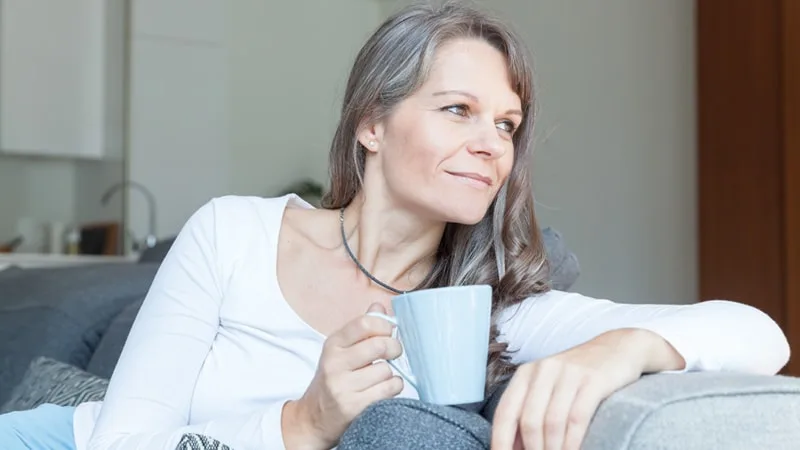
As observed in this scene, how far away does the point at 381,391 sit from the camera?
0.87 metres

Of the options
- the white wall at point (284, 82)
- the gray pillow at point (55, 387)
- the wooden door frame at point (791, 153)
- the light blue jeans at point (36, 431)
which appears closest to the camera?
the light blue jeans at point (36, 431)

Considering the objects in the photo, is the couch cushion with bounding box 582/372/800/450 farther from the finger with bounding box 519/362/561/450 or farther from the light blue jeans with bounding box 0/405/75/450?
the light blue jeans with bounding box 0/405/75/450

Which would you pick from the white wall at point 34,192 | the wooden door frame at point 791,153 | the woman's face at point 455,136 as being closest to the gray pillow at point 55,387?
the woman's face at point 455,136

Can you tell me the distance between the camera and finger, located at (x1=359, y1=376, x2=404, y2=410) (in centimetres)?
87

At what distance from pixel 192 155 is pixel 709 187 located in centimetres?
279

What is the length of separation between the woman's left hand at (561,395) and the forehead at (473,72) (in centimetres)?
49


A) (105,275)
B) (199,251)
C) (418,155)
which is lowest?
(105,275)

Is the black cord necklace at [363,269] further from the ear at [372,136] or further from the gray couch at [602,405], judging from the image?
the gray couch at [602,405]

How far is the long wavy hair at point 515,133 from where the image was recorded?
1263mm

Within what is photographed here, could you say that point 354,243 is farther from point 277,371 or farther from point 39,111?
point 39,111

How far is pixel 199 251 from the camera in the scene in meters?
1.25

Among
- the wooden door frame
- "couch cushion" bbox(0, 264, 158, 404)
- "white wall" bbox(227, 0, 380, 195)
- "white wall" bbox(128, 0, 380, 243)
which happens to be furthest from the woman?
"white wall" bbox(227, 0, 380, 195)

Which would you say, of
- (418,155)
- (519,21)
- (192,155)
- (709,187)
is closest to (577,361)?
(418,155)

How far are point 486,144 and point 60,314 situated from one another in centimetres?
117
